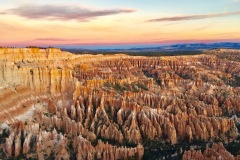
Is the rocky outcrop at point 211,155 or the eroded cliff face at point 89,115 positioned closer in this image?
the rocky outcrop at point 211,155

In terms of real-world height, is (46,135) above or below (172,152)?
above

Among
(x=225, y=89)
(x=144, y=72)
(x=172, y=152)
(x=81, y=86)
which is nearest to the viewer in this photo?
(x=172, y=152)

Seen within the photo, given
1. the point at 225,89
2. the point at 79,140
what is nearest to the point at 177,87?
the point at 225,89

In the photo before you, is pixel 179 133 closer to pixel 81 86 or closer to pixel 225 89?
pixel 81 86

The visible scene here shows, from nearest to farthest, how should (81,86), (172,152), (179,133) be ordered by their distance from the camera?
(172,152) → (179,133) → (81,86)

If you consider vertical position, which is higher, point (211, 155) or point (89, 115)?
point (89, 115)

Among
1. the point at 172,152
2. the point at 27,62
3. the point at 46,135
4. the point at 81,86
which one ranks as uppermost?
the point at 27,62

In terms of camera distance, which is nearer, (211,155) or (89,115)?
(211,155)

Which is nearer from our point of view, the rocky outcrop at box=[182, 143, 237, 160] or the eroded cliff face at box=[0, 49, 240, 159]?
the rocky outcrop at box=[182, 143, 237, 160]
